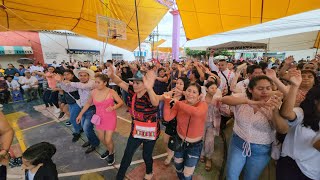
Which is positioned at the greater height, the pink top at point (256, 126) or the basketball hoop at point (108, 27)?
the basketball hoop at point (108, 27)

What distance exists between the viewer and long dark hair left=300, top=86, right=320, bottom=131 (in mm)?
1453

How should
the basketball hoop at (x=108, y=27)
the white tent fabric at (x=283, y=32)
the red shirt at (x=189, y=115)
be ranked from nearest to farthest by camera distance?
the red shirt at (x=189, y=115)
the white tent fabric at (x=283, y=32)
the basketball hoop at (x=108, y=27)

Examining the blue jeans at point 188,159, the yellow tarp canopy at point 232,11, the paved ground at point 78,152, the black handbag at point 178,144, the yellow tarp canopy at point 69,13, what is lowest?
the paved ground at point 78,152

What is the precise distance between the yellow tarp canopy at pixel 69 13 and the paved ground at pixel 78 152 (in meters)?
4.04

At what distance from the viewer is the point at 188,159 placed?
220 centimetres

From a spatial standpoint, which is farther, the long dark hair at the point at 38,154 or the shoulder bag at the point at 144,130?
the shoulder bag at the point at 144,130

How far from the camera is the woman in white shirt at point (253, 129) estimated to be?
71.7 inches

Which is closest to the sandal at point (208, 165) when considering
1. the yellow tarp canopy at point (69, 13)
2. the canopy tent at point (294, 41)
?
the yellow tarp canopy at point (69, 13)

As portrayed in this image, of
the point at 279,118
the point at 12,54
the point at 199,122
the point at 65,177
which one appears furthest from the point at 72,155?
the point at 12,54

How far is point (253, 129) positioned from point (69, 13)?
857 centimetres

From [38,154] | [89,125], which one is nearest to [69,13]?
[89,125]

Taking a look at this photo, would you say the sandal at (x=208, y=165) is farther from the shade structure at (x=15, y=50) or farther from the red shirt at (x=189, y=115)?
the shade structure at (x=15, y=50)

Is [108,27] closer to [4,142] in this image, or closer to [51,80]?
[51,80]

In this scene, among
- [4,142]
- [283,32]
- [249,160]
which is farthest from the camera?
[283,32]
